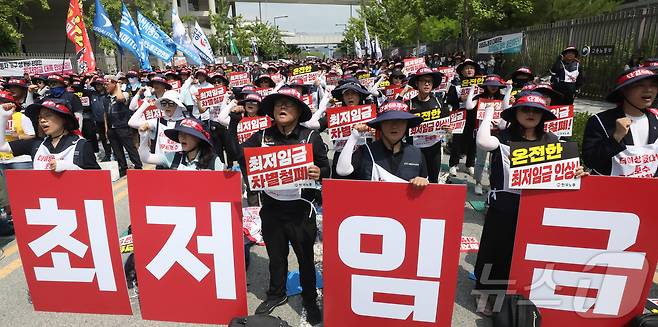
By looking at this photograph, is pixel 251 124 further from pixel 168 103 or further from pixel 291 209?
pixel 291 209

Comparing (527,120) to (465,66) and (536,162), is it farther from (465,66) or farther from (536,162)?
(465,66)

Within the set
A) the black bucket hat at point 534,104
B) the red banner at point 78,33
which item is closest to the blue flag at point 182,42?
the red banner at point 78,33

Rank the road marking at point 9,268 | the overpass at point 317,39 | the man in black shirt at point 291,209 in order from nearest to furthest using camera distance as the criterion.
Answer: the man in black shirt at point 291,209 → the road marking at point 9,268 → the overpass at point 317,39

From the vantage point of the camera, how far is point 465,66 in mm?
7387

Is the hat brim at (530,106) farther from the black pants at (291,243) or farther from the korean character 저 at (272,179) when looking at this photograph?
the korean character 저 at (272,179)

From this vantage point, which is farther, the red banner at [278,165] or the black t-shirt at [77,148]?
the black t-shirt at [77,148]

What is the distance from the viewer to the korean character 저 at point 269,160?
2932 millimetres

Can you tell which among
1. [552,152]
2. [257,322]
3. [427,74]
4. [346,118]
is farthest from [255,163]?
[427,74]

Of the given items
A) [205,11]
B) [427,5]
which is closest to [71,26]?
[427,5]

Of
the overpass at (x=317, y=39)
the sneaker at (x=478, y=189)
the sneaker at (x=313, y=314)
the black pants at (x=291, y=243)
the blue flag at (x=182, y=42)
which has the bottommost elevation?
the sneaker at (x=313, y=314)

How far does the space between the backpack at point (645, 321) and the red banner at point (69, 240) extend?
3.99 metres

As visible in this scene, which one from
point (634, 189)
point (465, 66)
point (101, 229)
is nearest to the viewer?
point (634, 189)

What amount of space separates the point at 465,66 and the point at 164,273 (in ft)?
20.4

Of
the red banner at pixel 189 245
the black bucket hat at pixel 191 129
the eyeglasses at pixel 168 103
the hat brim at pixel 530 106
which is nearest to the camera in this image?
the red banner at pixel 189 245
